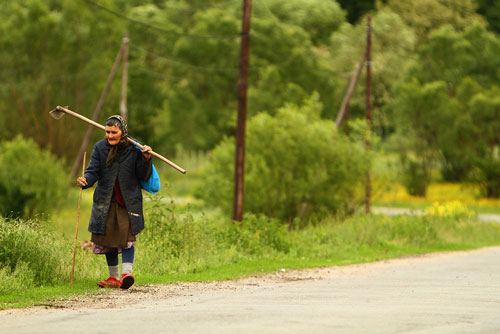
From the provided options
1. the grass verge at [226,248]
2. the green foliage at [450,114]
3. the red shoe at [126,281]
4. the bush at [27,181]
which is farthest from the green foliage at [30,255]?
the green foliage at [450,114]

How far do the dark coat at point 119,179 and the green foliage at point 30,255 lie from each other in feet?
3.32

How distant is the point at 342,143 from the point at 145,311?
16.6 meters

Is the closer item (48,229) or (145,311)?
(145,311)

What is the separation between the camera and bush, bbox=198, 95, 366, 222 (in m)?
24.7

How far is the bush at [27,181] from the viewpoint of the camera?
27.1 metres

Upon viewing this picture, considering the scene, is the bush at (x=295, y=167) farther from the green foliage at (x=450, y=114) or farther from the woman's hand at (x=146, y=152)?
the green foliage at (x=450, y=114)

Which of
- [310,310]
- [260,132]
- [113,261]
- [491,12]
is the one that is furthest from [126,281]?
[491,12]

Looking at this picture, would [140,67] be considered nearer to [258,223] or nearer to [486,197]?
[486,197]

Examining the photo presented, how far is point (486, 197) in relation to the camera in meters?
42.4

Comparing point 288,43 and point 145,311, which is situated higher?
point 288,43

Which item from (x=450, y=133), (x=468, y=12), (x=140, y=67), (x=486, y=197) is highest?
(x=468, y=12)

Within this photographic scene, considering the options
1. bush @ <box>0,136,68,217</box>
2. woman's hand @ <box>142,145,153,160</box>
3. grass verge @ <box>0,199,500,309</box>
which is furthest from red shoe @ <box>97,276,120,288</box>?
bush @ <box>0,136,68,217</box>

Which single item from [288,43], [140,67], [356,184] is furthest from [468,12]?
[356,184]

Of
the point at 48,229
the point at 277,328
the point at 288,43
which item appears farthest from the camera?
the point at 288,43
